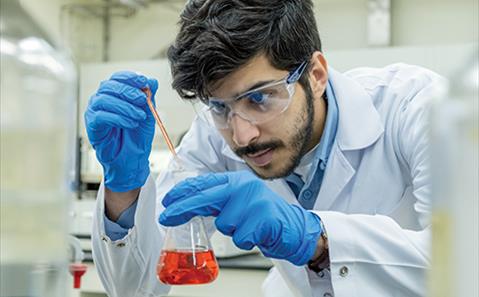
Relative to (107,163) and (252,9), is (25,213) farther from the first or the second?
(252,9)

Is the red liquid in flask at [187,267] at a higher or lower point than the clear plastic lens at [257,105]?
lower

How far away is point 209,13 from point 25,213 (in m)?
0.86

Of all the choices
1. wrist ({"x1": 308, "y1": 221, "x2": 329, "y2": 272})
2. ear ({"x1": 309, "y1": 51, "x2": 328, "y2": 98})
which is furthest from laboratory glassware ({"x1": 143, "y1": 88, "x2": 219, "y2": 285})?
ear ({"x1": 309, "y1": 51, "x2": 328, "y2": 98})

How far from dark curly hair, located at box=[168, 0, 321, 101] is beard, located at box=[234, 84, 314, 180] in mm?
80

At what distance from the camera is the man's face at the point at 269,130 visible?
1.37 meters


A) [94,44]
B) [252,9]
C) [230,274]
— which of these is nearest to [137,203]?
[252,9]

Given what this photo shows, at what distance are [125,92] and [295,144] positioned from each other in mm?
446

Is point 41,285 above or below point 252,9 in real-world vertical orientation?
below

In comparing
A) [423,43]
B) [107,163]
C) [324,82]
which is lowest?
[107,163]

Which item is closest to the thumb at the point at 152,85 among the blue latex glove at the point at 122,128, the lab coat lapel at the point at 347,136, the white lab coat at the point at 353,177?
the blue latex glove at the point at 122,128

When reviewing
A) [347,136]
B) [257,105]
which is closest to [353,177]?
[347,136]

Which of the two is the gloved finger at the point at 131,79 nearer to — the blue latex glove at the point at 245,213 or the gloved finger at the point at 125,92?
the gloved finger at the point at 125,92

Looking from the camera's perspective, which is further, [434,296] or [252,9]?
[252,9]

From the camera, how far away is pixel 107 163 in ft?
4.47
